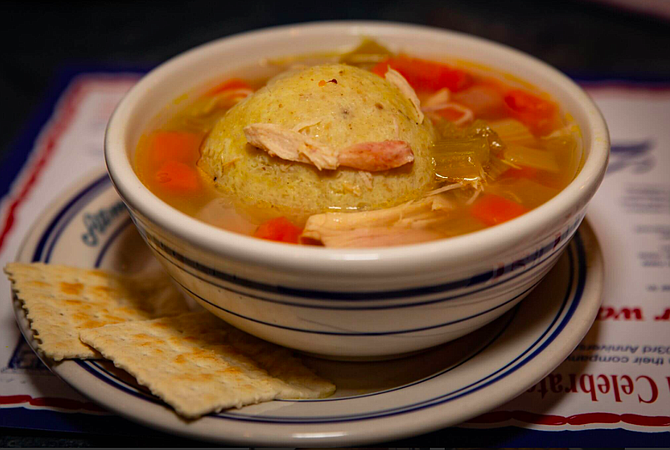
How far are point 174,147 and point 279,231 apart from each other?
2.13ft

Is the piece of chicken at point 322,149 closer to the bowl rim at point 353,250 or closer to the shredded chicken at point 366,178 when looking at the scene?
the shredded chicken at point 366,178

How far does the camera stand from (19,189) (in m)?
2.80

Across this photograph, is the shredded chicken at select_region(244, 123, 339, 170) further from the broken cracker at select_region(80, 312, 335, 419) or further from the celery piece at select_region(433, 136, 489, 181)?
the broken cracker at select_region(80, 312, 335, 419)

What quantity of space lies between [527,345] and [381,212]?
0.53 metres

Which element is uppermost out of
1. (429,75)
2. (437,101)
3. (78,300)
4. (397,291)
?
(429,75)

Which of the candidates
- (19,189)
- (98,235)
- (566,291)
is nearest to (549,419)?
(566,291)

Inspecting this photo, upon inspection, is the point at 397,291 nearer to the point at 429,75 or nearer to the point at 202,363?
the point at 202,363

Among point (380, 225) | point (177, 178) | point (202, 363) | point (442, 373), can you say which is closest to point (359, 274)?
point (380, 225)

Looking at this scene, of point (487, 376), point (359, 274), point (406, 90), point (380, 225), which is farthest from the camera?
point (406, 90)

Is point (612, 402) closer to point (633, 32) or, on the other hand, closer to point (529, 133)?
point (529, 133)

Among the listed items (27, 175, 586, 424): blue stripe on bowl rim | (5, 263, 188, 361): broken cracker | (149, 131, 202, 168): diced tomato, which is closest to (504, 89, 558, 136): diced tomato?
(27, 175, 586, 424): blue stripe on bowl rim

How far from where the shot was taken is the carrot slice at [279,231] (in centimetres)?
160

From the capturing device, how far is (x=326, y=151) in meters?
1.67

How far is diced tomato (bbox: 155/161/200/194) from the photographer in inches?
73.1
